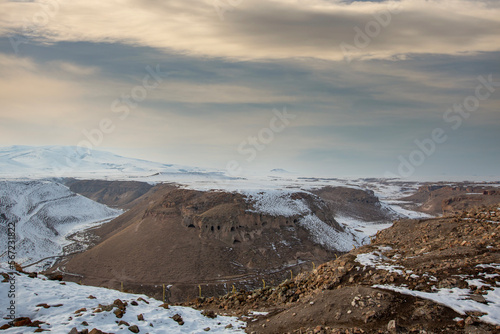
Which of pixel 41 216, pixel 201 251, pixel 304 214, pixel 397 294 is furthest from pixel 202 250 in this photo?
pixel 41 216

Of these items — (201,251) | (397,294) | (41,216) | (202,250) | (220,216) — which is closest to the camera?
(397,294)

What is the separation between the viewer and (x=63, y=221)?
76562 millimetres

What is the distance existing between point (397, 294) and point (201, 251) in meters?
33.3

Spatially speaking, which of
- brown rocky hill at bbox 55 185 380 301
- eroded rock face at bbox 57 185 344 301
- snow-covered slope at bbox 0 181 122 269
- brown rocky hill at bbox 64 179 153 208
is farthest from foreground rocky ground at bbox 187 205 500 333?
brown rocky hill at bbox 64 179 153 208

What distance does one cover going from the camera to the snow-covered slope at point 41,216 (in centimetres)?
5466

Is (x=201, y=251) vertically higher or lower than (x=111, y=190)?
higher

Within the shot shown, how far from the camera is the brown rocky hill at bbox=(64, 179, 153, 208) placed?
450ft

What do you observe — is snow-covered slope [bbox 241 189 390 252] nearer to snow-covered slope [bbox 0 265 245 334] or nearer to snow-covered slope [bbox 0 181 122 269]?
snow-covered slope [bbox 0 265 245 334]

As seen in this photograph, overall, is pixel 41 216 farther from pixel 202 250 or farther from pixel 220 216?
pixel 202 250

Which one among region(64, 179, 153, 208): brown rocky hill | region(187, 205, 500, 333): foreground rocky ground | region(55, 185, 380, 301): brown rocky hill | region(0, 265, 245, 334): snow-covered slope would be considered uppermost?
region(187, 205, 500, 333): foreground rocky ground

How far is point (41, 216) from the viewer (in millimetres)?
72125

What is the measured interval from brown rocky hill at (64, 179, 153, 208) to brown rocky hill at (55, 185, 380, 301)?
Result: 9133 centimetres

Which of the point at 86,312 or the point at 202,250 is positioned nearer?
the point at 86,312

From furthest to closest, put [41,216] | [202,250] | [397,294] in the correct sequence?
[41,216] < [202,250] < [397,294]
